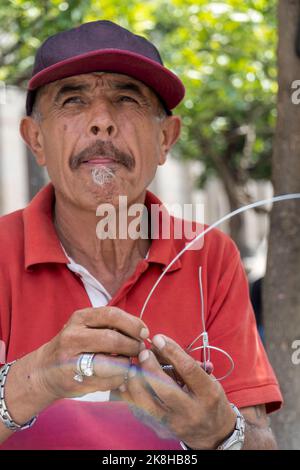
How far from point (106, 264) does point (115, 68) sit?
639 mm

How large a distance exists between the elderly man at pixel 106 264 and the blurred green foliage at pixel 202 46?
2.20m

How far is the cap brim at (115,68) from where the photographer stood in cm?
248

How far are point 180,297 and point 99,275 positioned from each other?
0.93ft

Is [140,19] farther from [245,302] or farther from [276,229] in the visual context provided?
[245,302]

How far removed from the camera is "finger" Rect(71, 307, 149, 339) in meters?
2.04

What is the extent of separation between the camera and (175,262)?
2646 millimetres

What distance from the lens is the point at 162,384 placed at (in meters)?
2.08

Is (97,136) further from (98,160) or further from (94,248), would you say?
(94,248)

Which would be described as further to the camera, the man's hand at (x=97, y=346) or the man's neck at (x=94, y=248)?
the man's neck at (x=94, y=248)

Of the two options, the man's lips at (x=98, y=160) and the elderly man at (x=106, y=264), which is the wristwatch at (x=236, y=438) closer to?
the elderly man at (x=106, y=264)

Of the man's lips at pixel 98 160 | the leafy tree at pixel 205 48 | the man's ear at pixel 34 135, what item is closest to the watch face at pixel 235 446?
the man's lips at pixel 98 160

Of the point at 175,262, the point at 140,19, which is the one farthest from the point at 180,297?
the point at 140,19

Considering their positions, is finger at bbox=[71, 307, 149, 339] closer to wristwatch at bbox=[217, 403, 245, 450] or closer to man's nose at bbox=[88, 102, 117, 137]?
wristwatch at bbox=[217, 403, 245, 450]

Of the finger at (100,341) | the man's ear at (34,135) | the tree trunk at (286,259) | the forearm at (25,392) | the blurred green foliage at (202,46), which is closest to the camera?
the finger at (100,341)
